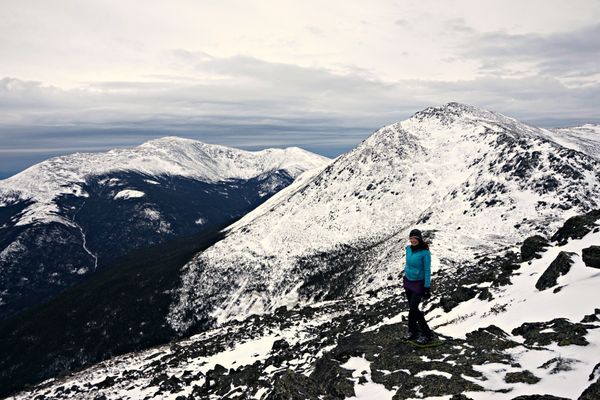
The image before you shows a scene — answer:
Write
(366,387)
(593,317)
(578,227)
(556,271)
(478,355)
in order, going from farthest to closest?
1. (578,227)
2. (556,271)
3. (366,387)
4. (593,317)
5. (478,355)

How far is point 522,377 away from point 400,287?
137 feet

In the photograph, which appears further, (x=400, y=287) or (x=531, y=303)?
(x=400, y=287)

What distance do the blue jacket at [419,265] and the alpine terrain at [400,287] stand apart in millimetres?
Result: 2803

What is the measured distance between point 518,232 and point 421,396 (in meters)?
75.6

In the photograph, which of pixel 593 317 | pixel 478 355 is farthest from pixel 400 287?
pixel 478 355

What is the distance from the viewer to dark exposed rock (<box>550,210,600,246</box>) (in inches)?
1006

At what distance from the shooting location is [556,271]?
18750 millimetres

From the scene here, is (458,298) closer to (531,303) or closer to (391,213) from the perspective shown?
(531,303)

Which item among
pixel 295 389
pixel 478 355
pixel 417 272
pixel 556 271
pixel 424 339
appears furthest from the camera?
pixel 556 271

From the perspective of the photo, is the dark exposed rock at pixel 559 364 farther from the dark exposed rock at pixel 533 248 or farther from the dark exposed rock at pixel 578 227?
the dark exposed rock at pixel 578 227

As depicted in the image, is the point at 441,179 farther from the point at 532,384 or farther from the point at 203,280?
the point at 532,384

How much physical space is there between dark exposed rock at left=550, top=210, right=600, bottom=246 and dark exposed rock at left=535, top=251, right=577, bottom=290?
784cm

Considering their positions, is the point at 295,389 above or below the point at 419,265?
below

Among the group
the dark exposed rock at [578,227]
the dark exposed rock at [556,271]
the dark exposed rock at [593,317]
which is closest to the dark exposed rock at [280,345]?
the dark exposed rock at [556,271]
